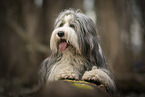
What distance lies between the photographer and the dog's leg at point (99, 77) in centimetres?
208

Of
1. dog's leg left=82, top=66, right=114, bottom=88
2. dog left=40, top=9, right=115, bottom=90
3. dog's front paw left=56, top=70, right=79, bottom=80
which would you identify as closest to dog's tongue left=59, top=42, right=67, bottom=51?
dog left=40, top=9, right=115, bottom=90

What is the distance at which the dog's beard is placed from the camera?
2379mm

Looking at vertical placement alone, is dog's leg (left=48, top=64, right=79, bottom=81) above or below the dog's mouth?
below

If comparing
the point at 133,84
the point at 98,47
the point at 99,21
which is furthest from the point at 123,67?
the point at 98,47

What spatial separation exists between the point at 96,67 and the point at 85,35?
1.64ft

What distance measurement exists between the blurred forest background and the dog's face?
3.54 m

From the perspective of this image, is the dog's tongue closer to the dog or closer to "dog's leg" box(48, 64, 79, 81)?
the dog

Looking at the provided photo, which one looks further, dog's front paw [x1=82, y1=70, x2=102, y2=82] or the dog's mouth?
the dog's mouth

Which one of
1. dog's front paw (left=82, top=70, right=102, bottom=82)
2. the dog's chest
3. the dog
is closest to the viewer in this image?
dog's front paw (left=82, top=70, right=102, bottom=82)

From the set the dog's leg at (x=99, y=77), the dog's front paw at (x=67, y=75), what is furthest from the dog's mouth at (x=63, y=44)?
the dog's leg at (x=99, y=77)

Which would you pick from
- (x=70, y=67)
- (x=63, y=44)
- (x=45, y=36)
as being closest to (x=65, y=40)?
(x=63, y=44)

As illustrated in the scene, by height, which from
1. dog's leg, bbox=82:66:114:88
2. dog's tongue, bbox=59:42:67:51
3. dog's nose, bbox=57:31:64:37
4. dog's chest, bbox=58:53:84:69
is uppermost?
dog's nose, bbox=57:31:64:37

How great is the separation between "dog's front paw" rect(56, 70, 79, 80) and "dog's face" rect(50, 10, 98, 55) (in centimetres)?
34

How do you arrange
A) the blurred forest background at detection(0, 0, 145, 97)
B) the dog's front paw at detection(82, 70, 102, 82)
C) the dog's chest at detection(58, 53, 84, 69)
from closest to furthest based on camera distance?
1. the dog's front paw at detection(82, 70, 102, 82)
2. the dog's chest at detection(58, 53, 84, 69)
3. the blurred forest background at detection(0, 0, 145, 97)
